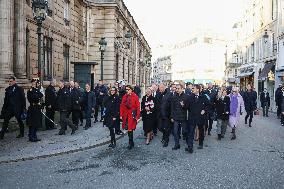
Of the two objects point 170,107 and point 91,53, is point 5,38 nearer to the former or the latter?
point 170,107

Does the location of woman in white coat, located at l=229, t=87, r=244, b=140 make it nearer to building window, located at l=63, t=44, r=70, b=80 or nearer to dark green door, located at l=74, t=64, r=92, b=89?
dark green door, located at l=74, t=64, r=92, b=89

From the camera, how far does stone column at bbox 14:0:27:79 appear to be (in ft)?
43.9

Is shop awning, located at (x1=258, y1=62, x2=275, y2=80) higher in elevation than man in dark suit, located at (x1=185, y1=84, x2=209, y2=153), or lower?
higher

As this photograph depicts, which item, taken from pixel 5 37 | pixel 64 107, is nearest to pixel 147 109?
pixel 64 107

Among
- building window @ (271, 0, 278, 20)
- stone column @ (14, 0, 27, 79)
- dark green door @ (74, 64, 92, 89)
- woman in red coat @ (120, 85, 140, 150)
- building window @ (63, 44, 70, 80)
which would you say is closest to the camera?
woman in red coat @ (120, 85, 140, 150)

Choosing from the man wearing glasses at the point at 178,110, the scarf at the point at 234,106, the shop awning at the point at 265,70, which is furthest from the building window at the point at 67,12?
the shop awning at the point at 265,70

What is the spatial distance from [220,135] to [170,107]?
228cm

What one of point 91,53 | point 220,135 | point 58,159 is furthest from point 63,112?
point 91,53

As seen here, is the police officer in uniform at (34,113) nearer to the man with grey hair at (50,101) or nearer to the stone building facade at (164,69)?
the man with grey hair at (50,101)

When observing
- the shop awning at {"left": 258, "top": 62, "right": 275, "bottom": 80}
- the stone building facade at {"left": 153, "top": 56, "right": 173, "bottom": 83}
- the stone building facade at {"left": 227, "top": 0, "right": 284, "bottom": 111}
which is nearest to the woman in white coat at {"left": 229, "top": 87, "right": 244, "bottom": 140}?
the stone building facade at {"left": 227, "top": 0, "right": 284, "bottom": 111}

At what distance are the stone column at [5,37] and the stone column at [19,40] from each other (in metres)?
Answer: 0.61

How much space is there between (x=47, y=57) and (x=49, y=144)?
919 cm

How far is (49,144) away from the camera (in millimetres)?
9734

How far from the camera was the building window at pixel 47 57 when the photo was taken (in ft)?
57.2
